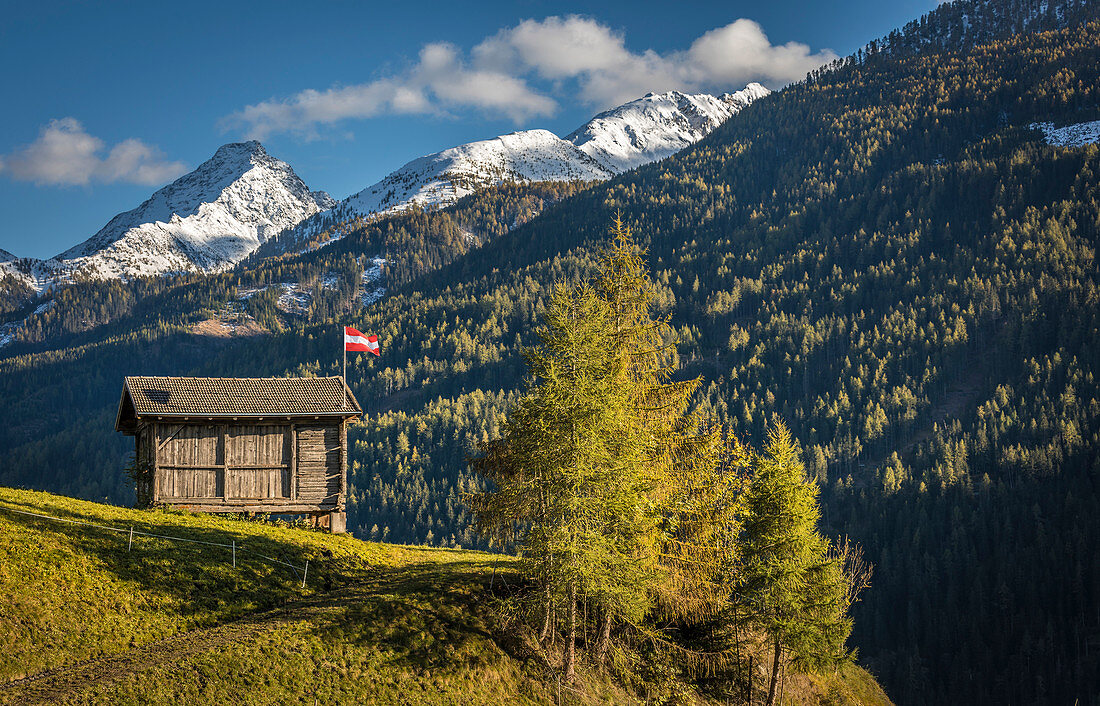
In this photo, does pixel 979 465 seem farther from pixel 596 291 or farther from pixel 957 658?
pixel 596 291

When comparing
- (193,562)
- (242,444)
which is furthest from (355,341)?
(193,562)

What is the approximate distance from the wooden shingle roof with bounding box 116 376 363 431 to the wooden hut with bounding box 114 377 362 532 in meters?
0.05

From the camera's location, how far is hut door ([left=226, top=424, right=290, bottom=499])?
3719cm

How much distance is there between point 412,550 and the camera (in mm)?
40406

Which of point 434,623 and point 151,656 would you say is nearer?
point 151,656

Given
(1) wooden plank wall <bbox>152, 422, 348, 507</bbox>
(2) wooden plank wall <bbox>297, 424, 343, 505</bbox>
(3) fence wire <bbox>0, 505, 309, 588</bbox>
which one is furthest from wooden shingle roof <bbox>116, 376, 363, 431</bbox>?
(3) fence wire <bbox>0, 505, 309, 588</bbox>

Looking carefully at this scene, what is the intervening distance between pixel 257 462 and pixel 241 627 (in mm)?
16208

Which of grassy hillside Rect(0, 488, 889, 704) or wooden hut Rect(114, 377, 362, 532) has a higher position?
wooden hut Rect(114, 377, 362, 532)

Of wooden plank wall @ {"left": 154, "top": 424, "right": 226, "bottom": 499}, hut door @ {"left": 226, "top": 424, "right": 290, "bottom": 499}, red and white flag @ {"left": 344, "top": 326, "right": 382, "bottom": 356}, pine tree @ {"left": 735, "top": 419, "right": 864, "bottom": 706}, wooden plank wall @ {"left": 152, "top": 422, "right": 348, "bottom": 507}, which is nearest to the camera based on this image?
pine tree @ {"left": 735, "top": 419, "right": 864, "bottom": 706}

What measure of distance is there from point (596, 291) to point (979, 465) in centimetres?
20097

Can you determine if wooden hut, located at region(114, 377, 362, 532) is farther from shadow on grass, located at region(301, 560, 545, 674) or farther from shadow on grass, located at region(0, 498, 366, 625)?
shadow on grass, located at region(301, 560, 545, 674)

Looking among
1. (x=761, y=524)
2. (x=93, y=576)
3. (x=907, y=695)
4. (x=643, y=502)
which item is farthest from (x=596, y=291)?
(x=907, y=695)

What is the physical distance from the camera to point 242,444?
37.4m

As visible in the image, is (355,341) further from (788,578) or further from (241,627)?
(788,578)
